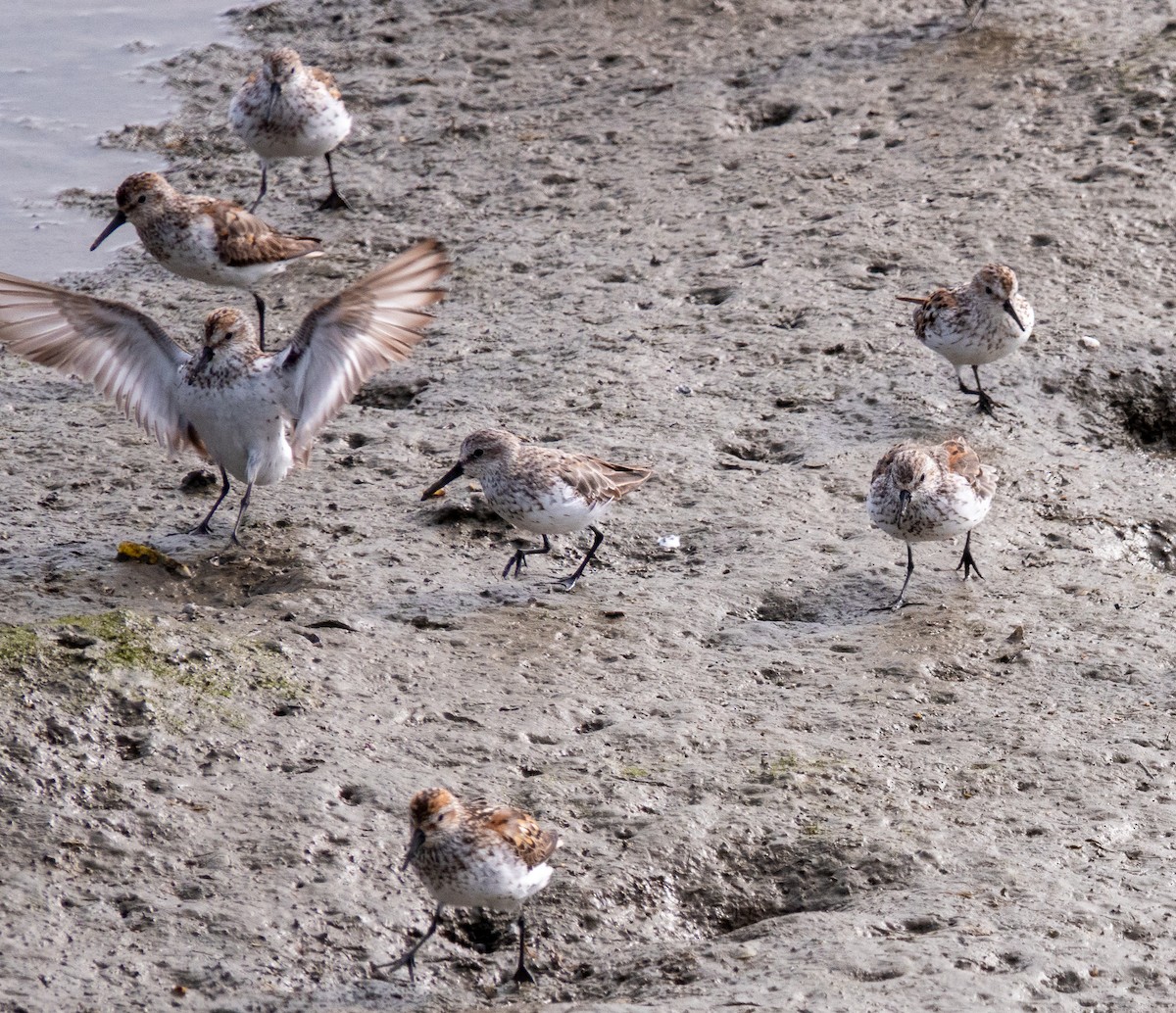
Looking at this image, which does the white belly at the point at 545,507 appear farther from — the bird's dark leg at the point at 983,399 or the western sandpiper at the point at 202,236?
the western sandpiper at the point at 202,236

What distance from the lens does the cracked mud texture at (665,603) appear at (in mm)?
5562

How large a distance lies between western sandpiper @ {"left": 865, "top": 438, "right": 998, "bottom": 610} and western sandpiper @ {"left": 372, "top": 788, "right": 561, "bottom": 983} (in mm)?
2905

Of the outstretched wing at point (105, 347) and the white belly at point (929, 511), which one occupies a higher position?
the outstretched wing at point (105, 347)

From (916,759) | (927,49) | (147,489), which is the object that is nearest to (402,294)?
(147,489)

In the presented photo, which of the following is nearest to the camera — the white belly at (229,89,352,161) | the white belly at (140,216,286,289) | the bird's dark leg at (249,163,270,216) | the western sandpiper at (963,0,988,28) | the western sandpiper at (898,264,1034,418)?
the western sandpiper at (898,264,1034,418)

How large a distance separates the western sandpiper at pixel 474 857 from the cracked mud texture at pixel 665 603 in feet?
0.92

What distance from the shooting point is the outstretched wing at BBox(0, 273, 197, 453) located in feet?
25.5

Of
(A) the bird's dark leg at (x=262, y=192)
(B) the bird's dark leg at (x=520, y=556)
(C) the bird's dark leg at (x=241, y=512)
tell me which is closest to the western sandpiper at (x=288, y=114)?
(A) the bird's dark leg at (x=262, y=192)

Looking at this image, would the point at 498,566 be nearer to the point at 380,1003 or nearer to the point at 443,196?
the point at 380,1003

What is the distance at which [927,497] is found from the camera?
756cm

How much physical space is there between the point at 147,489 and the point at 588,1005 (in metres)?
4.40

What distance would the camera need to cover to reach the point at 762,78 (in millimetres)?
13398

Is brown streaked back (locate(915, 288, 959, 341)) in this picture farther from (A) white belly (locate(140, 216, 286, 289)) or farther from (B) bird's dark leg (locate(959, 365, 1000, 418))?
(A) white belly (locate(140, 216, 286, 289))

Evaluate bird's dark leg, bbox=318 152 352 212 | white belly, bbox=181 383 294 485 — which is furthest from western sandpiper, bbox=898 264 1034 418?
bird's dark leg, bbox=318 152 352 212
